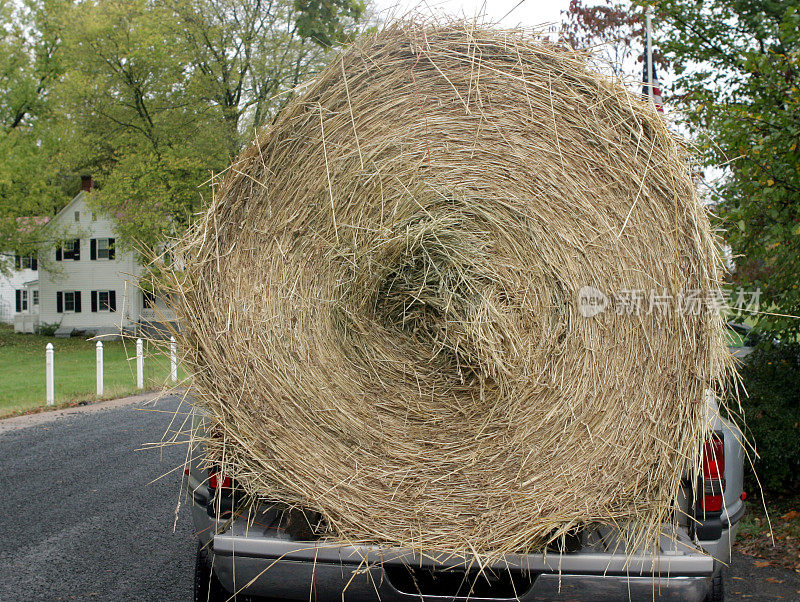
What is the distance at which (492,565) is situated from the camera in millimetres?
2707

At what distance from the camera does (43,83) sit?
36719 millimetres

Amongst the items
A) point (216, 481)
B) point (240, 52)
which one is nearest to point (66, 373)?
point (240, 52)

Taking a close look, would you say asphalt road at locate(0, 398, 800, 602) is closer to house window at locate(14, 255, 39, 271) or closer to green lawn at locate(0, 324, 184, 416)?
green lawn at locate(0, 324, 184, 416)

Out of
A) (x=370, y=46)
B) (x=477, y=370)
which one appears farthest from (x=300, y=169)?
(x=477, y=370)

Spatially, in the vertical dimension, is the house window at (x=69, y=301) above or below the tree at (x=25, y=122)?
below

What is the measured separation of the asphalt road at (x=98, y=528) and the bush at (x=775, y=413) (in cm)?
102

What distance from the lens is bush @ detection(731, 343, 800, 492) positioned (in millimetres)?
5359

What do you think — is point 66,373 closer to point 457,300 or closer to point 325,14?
point 325,14

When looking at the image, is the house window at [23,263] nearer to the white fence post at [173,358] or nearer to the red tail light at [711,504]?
the white fence post at [173,358]

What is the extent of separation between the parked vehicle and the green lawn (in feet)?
2.45

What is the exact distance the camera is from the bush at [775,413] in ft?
17.6

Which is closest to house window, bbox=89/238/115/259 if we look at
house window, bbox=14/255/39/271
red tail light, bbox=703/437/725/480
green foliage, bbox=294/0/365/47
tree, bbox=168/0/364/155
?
house window, bbox=14/255/39/271

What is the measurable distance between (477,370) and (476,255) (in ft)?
1.67

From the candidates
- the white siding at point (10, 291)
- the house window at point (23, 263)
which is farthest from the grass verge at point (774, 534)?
the white siding at point (10, 291)
